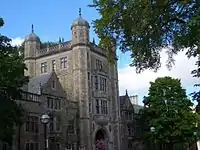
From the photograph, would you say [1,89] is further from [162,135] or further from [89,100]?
[162,135]

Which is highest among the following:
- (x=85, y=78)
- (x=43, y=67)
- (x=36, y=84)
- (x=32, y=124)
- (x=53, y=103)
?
(x=43, y=67)

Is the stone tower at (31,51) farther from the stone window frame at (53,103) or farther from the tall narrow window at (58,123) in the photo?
the tall narrow window at (58,123)

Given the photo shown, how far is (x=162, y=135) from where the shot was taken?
62.0m

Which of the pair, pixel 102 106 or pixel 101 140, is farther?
pixel 102 106

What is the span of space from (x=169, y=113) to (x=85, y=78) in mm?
14733

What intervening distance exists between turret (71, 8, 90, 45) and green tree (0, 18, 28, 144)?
25296 millimetres

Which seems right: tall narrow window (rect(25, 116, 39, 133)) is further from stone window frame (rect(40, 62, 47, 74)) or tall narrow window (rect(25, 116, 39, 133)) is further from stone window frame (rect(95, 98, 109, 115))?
stone window frame (rect(40, 62, 47, 74))

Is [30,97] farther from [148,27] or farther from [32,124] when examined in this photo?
[148,27]

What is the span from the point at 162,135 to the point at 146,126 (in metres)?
5.73

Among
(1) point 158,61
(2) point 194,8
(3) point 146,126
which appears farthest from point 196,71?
(3) point 146,126

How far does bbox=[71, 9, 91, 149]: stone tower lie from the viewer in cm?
5572

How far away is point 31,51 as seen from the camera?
2509 inches

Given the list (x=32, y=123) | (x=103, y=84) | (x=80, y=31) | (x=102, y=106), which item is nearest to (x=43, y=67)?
(x=80, y=31)

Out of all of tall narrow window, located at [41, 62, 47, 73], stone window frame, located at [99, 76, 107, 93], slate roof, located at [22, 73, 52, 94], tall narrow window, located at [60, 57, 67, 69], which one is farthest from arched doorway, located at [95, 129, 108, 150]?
slate roof, located at [22, 73, 52, 94]
